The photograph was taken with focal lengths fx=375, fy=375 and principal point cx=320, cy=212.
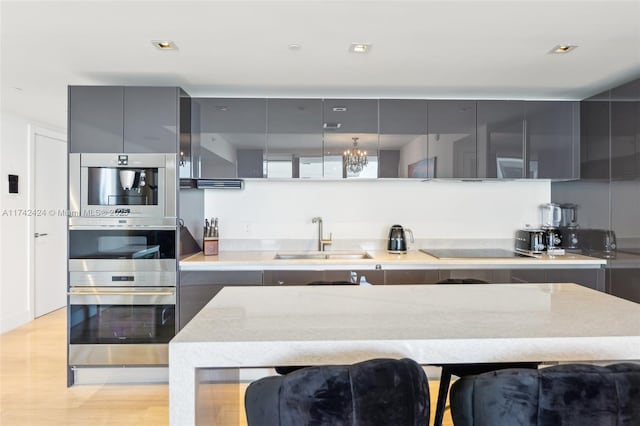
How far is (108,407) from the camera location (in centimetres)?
256

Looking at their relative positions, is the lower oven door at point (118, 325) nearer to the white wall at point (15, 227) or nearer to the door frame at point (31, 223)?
the white wall at point (15, 227)

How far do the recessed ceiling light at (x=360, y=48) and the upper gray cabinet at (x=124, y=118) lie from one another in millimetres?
1437

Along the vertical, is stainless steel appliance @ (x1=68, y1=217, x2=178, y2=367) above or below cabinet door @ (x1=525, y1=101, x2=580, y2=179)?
below

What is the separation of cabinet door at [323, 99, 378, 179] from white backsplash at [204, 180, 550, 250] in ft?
1.27

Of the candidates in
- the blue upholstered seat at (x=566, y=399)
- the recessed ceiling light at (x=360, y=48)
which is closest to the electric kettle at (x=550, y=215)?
the recessed ceiling light at (x=360, y=48)

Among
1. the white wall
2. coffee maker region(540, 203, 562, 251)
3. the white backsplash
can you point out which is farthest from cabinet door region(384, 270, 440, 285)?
the white wall

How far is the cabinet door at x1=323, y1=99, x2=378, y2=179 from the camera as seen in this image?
10.8 feet

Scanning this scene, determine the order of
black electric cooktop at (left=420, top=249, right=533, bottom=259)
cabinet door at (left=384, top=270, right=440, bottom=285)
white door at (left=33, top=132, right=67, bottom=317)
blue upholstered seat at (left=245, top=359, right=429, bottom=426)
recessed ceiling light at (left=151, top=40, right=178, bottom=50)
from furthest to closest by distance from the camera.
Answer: white door at (left=33, top=132, right=67, bottom=317) < black electric cooktop at (left=420, top=249, right=533, bottom=259) < cabinet door at (left=384, top=270, right=440, bottom=285) < recessed ceiling light at (left=151, top=40, right=178, bottom=50) < blue upholstered seat at (left=245, top=359, right=429, bottom=426)

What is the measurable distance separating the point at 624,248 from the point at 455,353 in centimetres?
254

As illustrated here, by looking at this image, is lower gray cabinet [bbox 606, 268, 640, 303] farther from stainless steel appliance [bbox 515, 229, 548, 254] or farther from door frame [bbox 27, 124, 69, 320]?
door frame [bbox 27, 124, 69, 320]

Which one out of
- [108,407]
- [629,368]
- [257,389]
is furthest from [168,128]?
[629,368]

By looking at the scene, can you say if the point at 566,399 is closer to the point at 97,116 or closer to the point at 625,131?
the point at 625,131

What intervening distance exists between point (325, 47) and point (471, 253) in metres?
2.20

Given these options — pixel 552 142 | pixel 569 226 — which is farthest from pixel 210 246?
pixel 569 226
